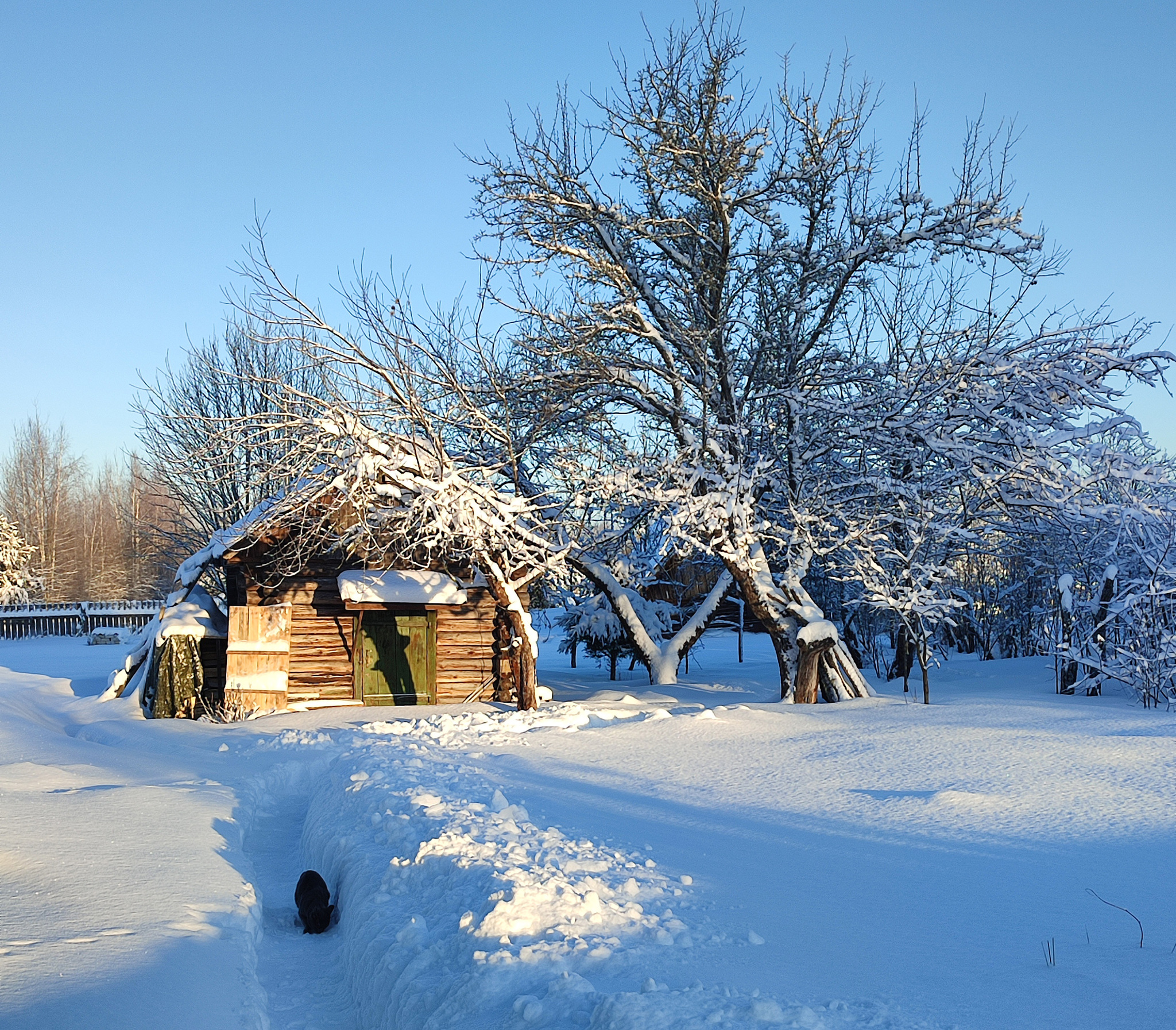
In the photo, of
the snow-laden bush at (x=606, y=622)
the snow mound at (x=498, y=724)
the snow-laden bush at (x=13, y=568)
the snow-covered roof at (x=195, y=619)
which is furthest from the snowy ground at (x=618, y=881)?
the snow-laden bush at (x=13, y=568)

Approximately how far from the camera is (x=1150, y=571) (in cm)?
1204

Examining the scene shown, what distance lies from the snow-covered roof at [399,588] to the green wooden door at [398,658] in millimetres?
660

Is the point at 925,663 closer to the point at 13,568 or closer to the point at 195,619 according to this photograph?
the point at 195,619

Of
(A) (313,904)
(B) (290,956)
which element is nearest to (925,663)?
(A) (313,904)

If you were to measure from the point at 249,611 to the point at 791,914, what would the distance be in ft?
41.5

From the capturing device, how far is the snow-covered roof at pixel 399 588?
1560 cm

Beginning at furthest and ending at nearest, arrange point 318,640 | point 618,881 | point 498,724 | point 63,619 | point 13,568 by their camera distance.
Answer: point 13,568, point 63,619, point 318,640, point 498,724, point 618,881

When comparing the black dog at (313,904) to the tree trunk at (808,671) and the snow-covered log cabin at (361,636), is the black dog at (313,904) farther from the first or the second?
the snow-covered log cabin at (361,636)

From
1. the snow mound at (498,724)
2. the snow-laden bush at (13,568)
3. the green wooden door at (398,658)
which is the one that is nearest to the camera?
the snow mound at (498,724)

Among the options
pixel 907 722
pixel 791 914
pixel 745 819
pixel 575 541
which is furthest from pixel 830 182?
pixel 791 914

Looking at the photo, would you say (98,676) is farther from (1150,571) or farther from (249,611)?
(1150,571)

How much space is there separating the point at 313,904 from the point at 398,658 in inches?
423

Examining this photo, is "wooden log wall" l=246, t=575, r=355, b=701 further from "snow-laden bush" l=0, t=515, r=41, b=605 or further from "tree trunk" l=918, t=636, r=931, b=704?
"snow-laden bush" l=0, t=515, r=41, b=605

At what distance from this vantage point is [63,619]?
38500 mm
